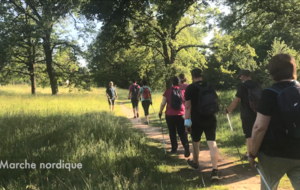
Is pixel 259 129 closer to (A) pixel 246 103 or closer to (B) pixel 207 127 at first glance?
(B) pixel 207 127

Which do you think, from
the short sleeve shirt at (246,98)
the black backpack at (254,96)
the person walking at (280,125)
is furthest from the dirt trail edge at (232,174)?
the person walking at (280,125)

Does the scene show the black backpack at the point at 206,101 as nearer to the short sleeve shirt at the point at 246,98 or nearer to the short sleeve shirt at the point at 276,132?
the short sleeve shirt at the point at 246,98

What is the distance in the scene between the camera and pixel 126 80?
151 feet

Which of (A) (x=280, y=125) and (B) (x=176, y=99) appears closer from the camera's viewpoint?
(A) (x=280, y=125)

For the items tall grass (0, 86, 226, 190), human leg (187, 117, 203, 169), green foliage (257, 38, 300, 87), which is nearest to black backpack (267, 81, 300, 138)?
tall grass (0, 86, 226, 190)

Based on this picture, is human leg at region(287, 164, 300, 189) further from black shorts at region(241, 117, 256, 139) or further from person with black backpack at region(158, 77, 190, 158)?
person with black backpack at region(158, 77, 190, 158)

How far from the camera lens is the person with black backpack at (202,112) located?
12.0 ft

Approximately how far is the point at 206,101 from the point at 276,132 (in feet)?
5.70

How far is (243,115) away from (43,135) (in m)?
4.59

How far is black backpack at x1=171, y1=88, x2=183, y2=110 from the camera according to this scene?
500cm

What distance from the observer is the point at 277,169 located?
198 cm

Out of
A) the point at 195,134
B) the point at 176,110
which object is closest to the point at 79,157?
the point at 195,134

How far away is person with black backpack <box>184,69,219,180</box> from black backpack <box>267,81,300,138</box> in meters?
1.78

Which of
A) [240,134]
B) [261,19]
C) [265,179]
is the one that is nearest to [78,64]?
[261,19]
